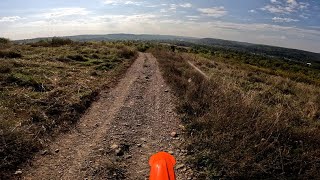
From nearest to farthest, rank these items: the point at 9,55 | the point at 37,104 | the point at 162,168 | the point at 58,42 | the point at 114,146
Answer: the point at 162,168 < the point at 114,146 < the point at 37,104 < the point at 9,55 < the point at 58,42

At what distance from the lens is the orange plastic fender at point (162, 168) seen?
312 cm

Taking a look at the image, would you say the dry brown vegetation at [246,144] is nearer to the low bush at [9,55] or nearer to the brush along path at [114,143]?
the brush along path at [114,143]

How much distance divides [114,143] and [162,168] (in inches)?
150

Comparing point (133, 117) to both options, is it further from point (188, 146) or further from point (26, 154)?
point (26, 154)

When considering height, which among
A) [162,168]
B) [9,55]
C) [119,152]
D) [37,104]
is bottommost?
[119,152]

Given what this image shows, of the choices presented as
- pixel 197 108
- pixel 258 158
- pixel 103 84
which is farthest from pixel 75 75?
pixel 258 158

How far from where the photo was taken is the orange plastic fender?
3.12 metres

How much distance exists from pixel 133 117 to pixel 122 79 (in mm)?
6883

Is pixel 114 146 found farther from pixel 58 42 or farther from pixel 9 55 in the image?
pixel 58 42

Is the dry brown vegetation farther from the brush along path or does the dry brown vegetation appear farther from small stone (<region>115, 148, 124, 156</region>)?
small stone (<region>115, 148, 124, 156</region>)

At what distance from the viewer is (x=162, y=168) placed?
324 centimetres

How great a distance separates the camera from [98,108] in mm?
9797

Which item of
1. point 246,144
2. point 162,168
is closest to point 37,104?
point 246,144

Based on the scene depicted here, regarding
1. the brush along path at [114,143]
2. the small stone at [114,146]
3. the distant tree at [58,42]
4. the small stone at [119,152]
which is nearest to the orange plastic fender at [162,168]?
the brush along path at [114,143]
